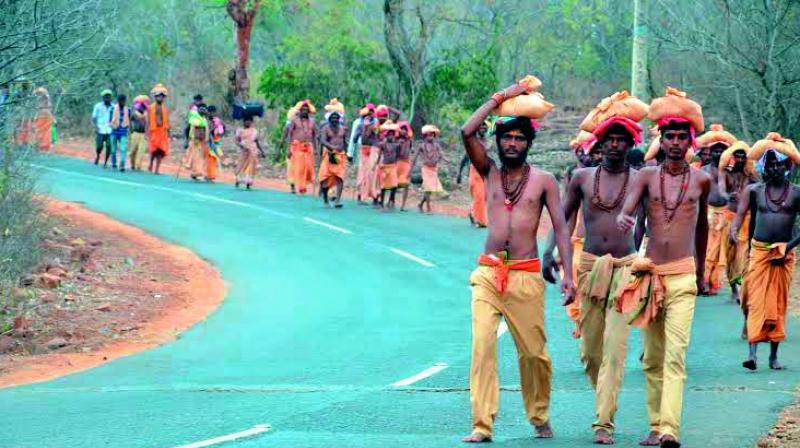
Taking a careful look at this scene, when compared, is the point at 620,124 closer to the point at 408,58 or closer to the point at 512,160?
the point at 512,160

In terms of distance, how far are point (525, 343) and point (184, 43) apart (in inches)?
1641

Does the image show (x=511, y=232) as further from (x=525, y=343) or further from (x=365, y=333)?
(x=365, y=333)

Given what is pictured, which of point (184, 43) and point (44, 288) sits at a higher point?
point (184, 43)

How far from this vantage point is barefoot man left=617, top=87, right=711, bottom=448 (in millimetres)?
9203

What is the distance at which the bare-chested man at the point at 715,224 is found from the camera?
1767 centimetres

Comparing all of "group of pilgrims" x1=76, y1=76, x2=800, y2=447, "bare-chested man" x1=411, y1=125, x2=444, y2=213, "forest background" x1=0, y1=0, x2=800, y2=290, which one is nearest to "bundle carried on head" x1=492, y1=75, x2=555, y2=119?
"group of pilgrims" x1=76, y1=76, x2=800, y2=447

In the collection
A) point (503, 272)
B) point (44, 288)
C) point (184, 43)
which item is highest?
point (184, 43)

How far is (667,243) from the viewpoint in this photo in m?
9.42

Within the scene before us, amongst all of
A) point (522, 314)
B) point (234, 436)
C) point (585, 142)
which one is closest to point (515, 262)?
point (522, 314)

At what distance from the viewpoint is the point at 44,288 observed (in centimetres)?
1912

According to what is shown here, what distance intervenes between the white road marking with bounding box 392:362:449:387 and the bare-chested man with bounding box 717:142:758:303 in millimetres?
4987

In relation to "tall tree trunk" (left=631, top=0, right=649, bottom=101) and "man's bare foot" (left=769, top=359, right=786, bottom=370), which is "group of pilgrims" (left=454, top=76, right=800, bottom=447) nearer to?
"man's bare foot" (left=769, top=359, right=786, bottom=370)

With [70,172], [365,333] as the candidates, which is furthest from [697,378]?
[70,172]

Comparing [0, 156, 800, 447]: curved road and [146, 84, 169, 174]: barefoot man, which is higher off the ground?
[146, 84, 169, 174]: barefoot man
